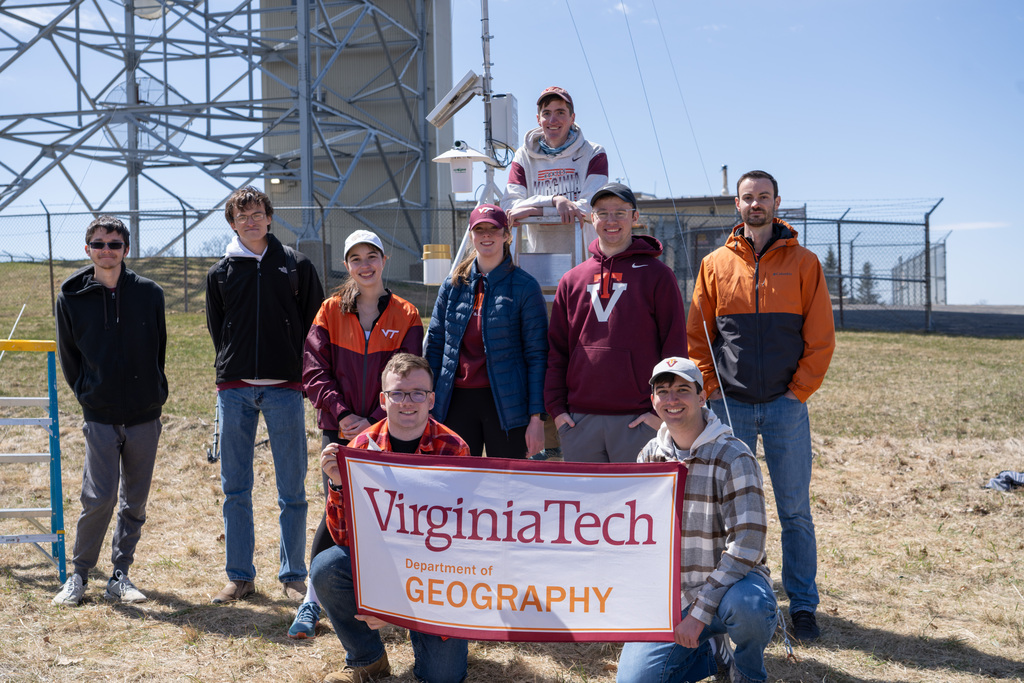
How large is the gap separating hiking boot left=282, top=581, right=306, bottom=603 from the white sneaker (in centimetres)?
127

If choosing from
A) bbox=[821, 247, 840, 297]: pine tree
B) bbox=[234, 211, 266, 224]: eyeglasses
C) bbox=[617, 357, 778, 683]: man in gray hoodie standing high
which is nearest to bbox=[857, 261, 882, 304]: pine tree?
bbox=[821, 247, 840, 297]: pine tree

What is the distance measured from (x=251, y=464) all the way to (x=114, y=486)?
916 mm

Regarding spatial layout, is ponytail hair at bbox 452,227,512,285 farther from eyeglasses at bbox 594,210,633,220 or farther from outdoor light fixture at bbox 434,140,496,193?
outdoor light fixture at bbox 434,140,496,193

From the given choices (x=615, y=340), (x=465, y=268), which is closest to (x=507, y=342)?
(x=465, y=268)

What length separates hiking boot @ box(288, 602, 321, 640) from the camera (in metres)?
4.41

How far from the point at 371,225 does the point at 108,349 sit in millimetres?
17806

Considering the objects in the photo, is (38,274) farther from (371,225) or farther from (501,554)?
(501,554)

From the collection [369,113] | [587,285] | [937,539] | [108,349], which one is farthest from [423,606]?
[369,113]

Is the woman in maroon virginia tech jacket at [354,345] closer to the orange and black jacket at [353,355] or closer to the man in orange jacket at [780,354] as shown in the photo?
the orange and black jacket at [353,355]

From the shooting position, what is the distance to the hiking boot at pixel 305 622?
441cm

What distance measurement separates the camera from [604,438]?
4.21m

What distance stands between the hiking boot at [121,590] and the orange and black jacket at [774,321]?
3.87 metres

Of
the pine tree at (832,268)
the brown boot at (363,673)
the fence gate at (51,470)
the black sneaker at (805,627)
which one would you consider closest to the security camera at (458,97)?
the fence gate at (51,470)

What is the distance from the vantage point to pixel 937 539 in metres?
6.10
